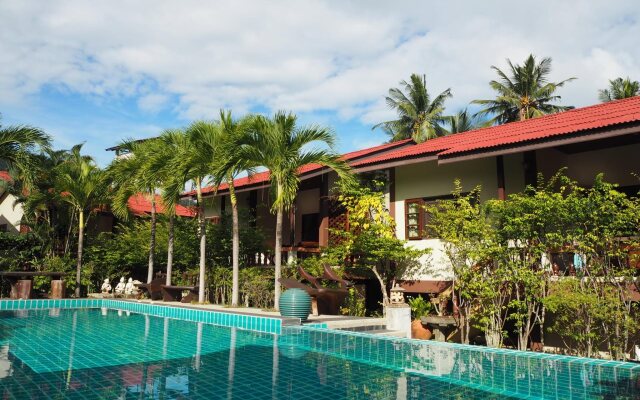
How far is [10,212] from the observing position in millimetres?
24828

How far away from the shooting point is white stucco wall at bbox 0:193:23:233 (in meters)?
24.2

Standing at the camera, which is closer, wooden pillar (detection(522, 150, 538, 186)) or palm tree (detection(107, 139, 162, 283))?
wooden pillar (detection(522, 150, 538, 186))

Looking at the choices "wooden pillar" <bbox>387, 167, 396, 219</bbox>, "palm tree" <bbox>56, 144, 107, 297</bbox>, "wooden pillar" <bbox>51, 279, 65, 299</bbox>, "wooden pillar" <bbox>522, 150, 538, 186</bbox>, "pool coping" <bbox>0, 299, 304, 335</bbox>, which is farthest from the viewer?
"palm tree" <bbox>56, 144, 107, 297</bbox>

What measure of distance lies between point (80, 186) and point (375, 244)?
1074cm

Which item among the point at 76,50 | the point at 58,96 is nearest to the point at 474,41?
the point at 76,50

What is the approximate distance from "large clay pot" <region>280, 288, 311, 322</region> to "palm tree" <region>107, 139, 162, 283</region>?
6.41 meters

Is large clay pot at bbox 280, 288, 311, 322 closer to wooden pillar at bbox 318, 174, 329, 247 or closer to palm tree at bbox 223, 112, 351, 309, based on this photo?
palm tree at bbox 223, 112, 351, 309

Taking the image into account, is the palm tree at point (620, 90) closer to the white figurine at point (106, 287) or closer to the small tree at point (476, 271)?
the small tree at point (476, 271)

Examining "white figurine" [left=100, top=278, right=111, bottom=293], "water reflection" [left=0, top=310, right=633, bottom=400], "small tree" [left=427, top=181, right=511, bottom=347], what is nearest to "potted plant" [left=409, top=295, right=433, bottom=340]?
"small tree" [left=427, top=181, right=511, bottom=347]

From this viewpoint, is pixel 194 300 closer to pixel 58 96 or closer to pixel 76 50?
pixel 76 50

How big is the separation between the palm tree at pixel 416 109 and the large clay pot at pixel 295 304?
90.8 feet

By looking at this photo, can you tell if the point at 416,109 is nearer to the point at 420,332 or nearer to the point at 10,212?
the point at 10,212

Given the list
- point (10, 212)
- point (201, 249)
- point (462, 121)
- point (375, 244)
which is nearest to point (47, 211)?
point (10, 212)

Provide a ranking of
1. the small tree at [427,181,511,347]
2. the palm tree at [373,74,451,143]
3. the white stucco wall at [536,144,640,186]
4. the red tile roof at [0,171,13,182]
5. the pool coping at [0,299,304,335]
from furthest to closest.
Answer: the palm tree at [373,74,451,143], the red tile roof at [0,171,13,182], the white stucco wall at [536,144,640,186], the pool coping at [0,299,304,335], the small tree at [427,181,511,347]
